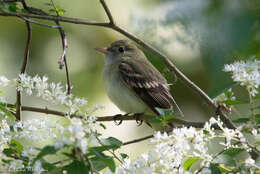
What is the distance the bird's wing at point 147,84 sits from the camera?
380cm

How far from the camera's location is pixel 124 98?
12.6 ft

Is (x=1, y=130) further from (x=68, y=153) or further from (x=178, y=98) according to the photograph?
(x=178, y=98)

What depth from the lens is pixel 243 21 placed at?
29.2 inches

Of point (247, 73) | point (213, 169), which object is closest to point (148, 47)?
point (247, 73)

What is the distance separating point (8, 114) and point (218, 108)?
4.60 feet

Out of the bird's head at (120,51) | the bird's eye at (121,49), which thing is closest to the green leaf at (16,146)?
the bird's head at (120,51)

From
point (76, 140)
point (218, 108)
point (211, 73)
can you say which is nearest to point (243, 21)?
point (211, 73)

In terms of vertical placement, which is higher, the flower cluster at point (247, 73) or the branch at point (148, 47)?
the branch at point (148, 47)

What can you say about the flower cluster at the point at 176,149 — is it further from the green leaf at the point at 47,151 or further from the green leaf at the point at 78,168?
the green leaf at the point at 47,151

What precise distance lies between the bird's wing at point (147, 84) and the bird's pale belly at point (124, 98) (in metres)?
0.06

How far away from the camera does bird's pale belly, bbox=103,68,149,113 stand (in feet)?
12.6

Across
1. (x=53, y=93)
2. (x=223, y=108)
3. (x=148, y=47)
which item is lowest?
(x=53, y=93)

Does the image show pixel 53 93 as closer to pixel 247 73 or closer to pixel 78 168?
pixel 78 168

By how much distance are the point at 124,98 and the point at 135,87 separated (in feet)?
0.53
